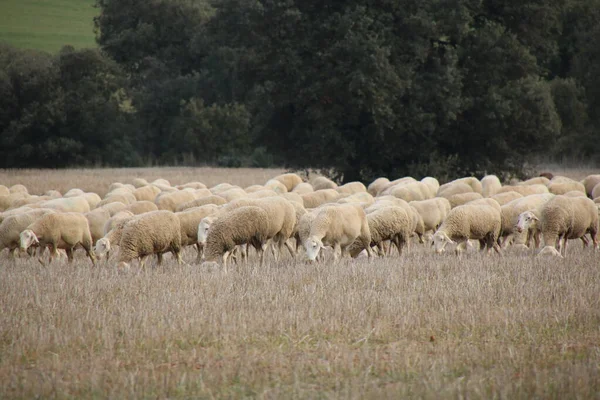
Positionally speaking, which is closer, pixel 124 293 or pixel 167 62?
pixel 124 293

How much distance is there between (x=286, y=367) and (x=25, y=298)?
441 centimetres

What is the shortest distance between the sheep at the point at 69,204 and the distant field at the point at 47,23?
7204 centimetres

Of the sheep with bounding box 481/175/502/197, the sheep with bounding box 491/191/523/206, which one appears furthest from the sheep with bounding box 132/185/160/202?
the sheep with bounding box 491/191/523/206

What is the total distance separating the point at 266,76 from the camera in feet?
101

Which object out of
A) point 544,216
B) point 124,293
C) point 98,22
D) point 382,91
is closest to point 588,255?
point 544,216

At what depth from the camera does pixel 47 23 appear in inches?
3831

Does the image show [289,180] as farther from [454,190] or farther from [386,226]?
[386,226]

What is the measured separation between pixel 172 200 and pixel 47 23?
83594 mm

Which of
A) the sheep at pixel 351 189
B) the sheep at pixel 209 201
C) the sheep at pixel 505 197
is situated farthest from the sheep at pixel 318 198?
the sheep at pixel 505 197

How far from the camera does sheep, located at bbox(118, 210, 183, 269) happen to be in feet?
46.4

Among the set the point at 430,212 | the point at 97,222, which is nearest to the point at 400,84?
the point at 430,212

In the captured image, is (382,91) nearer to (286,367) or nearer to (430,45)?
(430,45)

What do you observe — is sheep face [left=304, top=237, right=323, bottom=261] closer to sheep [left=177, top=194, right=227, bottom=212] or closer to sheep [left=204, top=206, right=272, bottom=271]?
sheep [left=204, top=206, right=272, bottom=271]

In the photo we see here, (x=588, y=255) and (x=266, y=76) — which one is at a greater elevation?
(x=266, y=76)
